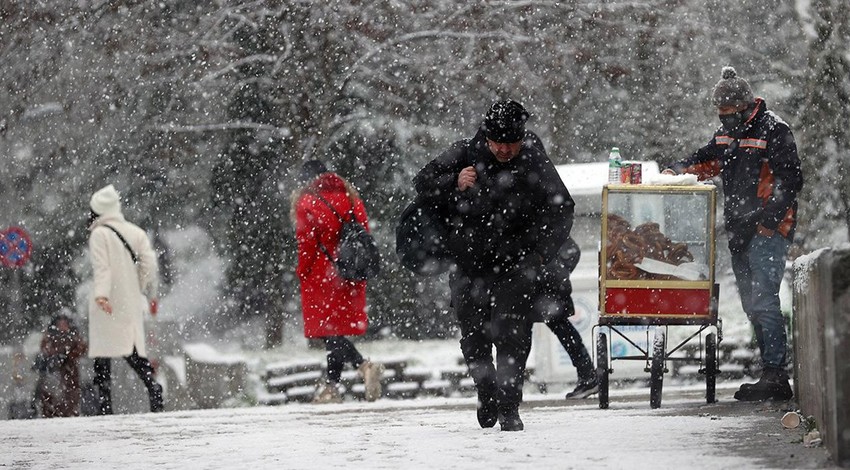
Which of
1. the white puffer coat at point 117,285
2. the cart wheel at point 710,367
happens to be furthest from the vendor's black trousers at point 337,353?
the cart wheel at point 710,367

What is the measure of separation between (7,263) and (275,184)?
4250mm

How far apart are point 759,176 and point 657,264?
877 millimetres

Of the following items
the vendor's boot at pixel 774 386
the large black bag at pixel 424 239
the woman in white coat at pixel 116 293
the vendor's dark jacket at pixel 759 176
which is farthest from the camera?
the woman in white coat at pixel 116 293

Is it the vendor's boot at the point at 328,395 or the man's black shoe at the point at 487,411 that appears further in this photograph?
the vendor's boot at the point at 328,395

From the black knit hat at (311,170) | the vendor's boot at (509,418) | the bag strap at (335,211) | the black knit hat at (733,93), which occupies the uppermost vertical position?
the black knit hat at (733,93)

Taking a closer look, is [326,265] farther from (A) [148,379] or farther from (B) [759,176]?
(B) [759,176]

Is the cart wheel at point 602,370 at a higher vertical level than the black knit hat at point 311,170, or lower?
lower

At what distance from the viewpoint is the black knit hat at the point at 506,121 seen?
9258 mm

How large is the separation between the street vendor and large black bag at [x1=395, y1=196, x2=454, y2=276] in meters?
2.21

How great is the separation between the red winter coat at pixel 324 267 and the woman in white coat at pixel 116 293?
1273 millimetres

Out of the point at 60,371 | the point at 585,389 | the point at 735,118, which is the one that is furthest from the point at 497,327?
the point at 60,371

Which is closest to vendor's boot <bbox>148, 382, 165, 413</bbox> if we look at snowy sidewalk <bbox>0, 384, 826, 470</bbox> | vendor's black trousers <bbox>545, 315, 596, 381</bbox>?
snowy sidewalk <bbox>0, 384, 826, 470</bbox>

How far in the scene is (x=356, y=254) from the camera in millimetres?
13938

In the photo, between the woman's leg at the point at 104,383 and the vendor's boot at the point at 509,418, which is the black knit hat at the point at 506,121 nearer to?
the vendor's boot at the point at 509,418
